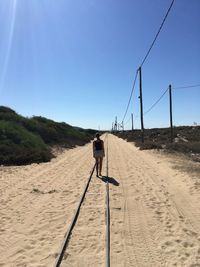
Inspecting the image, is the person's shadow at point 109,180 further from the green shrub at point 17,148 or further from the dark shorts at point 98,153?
the green shrub at point 17,148

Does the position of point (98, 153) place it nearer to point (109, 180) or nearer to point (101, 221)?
point (109, 180)

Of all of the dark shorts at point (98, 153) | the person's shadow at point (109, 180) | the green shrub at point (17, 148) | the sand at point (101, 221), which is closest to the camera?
the sand at point (101, 221)

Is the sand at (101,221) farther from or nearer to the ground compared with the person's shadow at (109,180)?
nearer to the ground

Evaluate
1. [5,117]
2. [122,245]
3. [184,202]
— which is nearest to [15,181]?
[184,202]

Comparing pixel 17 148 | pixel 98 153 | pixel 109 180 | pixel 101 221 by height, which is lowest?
pixel 101 221

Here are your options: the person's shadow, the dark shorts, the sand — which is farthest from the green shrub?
the person's shadow

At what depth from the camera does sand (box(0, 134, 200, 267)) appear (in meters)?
6.05

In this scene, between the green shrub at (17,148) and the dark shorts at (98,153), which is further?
the green shrub at (17,148)

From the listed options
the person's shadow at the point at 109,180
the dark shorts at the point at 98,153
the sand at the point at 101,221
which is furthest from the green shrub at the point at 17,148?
the person's shadow at the point at 109,180

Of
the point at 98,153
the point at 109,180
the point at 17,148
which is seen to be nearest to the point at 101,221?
the point at 109,180

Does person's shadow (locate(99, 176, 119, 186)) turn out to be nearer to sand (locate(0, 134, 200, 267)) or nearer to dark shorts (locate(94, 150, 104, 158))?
sand (locate(0, 134, 200, 267))

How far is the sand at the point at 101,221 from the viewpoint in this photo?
6055 millimetres

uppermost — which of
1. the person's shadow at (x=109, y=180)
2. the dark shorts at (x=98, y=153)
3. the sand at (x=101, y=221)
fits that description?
the dark shorts at (x=98, y=153)

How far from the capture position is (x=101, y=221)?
822 cm
